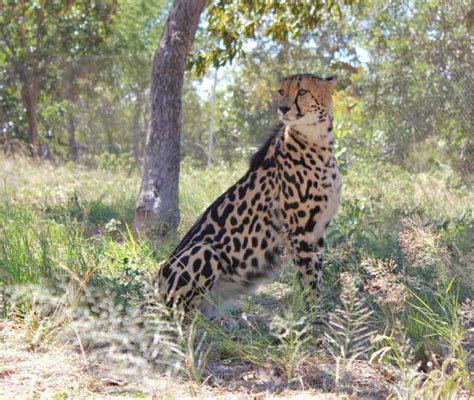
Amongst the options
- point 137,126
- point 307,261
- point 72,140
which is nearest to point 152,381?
point 307,261

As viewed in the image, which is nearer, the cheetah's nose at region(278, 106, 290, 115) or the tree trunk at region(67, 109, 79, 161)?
the cheetah's nose at region(278, 106, 290, 115)

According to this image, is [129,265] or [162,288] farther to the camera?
[129,265]

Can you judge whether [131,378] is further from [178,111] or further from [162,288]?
[178,111]

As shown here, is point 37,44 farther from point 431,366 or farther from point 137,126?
point 431,366

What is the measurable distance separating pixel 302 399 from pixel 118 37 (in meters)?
16.9

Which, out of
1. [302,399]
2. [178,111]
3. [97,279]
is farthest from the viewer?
[178,111]

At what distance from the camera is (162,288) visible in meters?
3.80

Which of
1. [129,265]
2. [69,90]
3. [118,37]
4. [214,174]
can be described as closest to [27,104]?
[69,90]

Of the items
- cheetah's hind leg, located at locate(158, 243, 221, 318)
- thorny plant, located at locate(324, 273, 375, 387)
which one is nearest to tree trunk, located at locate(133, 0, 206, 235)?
cheetah's hind leg, located at locate(158, 243, 221, 318)

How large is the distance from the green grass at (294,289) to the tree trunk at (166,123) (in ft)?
1.32

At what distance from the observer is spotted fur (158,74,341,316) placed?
387 centimetres

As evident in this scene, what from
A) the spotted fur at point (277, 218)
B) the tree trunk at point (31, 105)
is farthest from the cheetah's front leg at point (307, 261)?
the tree trunk at point (31, 105)

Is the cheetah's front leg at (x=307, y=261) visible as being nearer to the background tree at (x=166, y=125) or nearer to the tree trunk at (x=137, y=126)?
the background tree at (x=166, y=125)

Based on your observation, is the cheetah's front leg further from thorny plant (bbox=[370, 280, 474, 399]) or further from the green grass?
thorny plant (bbox=[370, 280, 474, 399])
